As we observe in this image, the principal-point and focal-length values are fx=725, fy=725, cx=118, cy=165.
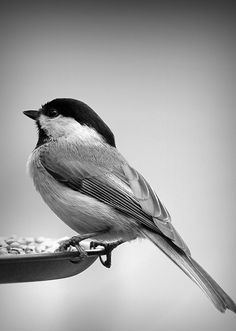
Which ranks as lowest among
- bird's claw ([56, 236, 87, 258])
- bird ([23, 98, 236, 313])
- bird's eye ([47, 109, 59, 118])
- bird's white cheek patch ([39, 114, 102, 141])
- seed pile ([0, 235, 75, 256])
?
seed pile ([0, 235, 75, 256])

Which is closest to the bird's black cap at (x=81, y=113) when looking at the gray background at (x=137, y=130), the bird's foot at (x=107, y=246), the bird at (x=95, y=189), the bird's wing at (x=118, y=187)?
the bird at (x=95, y=189)

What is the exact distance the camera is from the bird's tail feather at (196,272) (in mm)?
2293

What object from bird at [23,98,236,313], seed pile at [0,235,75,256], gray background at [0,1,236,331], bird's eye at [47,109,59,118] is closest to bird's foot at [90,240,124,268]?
bird at [23,98,236,313]

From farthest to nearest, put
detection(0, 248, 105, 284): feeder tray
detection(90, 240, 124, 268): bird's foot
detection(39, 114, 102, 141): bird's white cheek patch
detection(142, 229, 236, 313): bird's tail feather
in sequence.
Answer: detection(39, 114, 102, 141): bird's white cheek patch → detection(90, 240, 124, 268): bird's foot → detection(142, 229, 236, 313): bird's tail feather → detection(0, 248, 105, 284): feeder tray

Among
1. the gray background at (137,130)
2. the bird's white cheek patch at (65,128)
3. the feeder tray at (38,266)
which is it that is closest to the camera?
the feeder tray at (38,266)

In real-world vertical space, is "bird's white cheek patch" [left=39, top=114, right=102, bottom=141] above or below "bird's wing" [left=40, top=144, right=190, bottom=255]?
above

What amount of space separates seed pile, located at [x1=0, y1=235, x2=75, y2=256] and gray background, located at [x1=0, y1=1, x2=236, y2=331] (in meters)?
1.34

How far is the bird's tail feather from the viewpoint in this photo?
90.3 inches

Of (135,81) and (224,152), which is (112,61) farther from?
(224,152)

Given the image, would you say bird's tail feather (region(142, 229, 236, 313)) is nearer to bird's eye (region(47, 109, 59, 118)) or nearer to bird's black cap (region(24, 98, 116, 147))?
bird's black cap (region(24, 98, 116, 147))

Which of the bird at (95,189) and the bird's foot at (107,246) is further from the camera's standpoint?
the bird's foot at (107,246)

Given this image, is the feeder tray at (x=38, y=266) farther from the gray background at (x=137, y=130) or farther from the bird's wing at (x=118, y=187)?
the gray background at (x=137, y=130)

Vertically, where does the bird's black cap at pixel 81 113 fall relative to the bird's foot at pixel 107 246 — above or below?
above

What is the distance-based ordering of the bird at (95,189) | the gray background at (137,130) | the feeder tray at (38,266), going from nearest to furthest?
the feeder tray at (38,266), the bird at (95,189), the gray background at (137,130)
